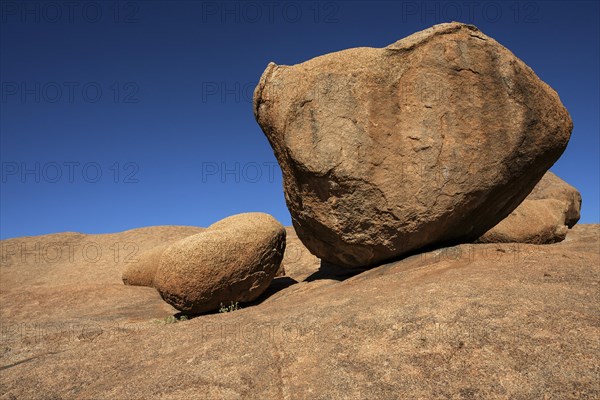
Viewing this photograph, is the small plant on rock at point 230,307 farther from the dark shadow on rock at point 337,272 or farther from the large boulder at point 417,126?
the large boulder at point 417,126

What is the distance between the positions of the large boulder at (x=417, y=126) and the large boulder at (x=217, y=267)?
6.30 ft

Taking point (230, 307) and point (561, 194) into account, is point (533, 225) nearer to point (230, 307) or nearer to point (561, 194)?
point (230, 307)

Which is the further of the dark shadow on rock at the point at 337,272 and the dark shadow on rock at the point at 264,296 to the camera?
the dark shadow on rock at the point at 264,296

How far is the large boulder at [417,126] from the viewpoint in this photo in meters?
6.77

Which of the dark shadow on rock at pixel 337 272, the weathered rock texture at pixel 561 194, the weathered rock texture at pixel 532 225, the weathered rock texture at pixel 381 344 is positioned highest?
the weathered rock texture at pixel 561 194

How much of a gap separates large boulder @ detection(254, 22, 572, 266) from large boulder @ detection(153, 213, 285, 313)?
1921 mm

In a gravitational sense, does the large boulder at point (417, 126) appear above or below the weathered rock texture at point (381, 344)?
above

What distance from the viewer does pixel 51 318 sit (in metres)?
9.53

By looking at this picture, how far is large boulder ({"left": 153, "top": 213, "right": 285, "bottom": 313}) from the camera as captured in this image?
7855 millimetres

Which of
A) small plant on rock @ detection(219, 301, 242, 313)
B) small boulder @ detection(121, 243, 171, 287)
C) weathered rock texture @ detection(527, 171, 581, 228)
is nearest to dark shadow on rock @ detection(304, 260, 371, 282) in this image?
small plant on rock @ detection(219, 301, 242, 313)

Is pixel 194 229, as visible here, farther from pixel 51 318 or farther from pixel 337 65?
pixel 337 65

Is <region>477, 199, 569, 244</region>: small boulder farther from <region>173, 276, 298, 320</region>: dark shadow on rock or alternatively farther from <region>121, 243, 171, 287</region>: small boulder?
→ <region>121, 243, 171, 287</region>: small boulder

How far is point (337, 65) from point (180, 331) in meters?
4.33

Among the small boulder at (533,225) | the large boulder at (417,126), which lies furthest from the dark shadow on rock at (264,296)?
the small boulder at (533,225)
